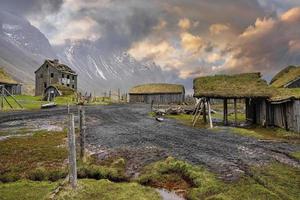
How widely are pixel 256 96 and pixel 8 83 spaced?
51917 mm

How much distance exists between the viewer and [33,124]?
32062 mm

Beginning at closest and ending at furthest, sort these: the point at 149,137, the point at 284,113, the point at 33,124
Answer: the point at 149,137, the point at 284,113, the point at 33,124

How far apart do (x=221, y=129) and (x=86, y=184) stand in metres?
19.4

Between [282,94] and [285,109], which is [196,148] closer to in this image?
[285,109]

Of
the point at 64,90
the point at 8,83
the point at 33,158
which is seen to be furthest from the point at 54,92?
the point at 33,158

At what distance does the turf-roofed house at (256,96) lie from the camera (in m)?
28.5

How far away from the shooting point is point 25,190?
13.0 meters

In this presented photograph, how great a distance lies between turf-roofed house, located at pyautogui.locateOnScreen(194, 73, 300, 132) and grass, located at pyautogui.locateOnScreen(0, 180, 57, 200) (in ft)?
71.0

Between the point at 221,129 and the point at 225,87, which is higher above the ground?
the point at 225,87

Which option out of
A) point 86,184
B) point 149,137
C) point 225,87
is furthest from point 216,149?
point 225,87

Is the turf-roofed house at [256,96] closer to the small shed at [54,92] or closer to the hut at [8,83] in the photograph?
the hut at [8,83]

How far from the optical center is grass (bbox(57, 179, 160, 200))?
40.2 feet

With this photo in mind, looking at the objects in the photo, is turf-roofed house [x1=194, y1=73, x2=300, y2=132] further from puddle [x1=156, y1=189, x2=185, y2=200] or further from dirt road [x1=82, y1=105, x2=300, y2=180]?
puddle [x1=156, y1=189, x2=185, y2=200]

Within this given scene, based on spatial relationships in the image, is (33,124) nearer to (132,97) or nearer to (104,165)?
(104,165)
